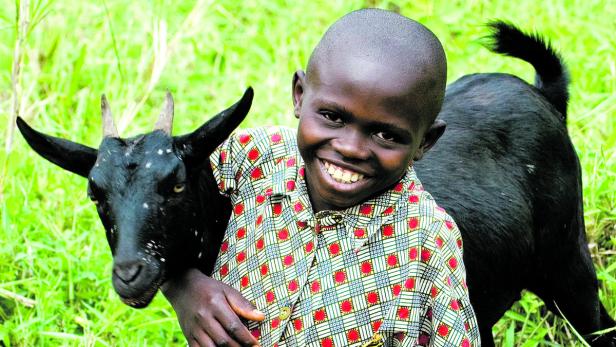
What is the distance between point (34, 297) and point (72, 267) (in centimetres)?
21

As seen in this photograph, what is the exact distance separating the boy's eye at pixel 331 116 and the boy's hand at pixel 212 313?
0.61 m

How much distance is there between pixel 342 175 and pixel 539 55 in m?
1.70

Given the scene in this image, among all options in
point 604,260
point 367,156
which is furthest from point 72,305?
point 604,260

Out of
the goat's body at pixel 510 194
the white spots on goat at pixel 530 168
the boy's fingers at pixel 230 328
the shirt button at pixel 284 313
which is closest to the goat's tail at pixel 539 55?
the goat's body at pixel 510 194

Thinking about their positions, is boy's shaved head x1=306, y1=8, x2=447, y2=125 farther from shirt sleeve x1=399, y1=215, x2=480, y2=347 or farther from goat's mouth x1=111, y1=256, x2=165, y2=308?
goat's mouth x1=111, y1=256, x2=165, y2=308

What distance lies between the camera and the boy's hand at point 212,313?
8.79 feet

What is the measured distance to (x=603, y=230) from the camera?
4.47m

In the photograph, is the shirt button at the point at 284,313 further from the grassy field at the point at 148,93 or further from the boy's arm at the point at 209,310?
the grassy field at the point at 148,93

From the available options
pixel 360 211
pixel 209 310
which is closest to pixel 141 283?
pixel 209 310

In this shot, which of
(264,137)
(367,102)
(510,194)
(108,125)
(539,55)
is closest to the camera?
(367,102)

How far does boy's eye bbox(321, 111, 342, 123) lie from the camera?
2533mm

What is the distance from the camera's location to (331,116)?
2.54 m

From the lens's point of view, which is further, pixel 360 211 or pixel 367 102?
pixel 360 211

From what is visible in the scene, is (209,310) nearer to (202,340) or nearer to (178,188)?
(202,340)
